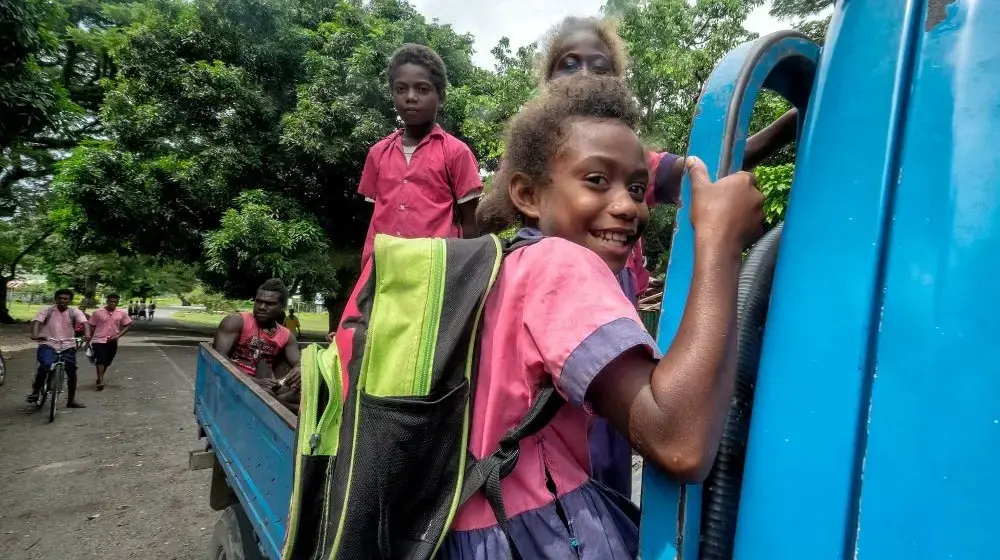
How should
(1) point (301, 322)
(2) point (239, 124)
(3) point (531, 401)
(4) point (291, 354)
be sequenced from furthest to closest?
(1) point (301, 322) < (2) point (239, 124) < (4) point (291, 354) < (3) point (531, 401)

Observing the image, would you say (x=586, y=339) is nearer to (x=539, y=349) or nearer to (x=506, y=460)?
(x=539, y=349)

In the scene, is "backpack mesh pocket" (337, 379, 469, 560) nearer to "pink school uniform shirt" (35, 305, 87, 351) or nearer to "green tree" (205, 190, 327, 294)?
"pink school uniform shirt" (35, 305, 87, 351)

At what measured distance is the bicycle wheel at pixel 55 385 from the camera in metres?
7.39

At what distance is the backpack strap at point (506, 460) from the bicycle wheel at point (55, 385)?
863 centimetres

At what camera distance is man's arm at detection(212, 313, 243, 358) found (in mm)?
4629

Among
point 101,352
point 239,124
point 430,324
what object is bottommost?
point 101,352

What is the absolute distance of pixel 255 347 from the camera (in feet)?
16.0

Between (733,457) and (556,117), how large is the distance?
0.67 m

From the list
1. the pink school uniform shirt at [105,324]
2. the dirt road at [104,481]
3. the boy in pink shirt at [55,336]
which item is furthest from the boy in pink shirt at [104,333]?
the boy in pink shirt at [55,336]

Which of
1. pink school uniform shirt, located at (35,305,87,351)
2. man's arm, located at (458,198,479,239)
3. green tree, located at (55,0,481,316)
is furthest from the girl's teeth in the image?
green tree, located at (55,0,481,316)

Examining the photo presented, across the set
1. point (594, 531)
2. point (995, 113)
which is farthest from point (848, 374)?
point (594, 531)

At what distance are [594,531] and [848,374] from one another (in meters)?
0.43

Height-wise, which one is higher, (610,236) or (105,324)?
(610,236)

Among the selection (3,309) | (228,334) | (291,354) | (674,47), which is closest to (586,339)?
(228,334)
